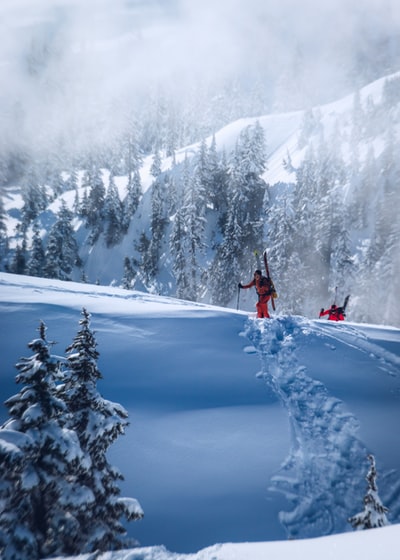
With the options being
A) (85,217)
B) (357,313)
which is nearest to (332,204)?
(357,313)

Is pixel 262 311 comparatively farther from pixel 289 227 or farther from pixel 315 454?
pixel 289 227

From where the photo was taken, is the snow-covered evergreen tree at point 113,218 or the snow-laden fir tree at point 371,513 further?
the snow-covered evergreen tree at point 113,218

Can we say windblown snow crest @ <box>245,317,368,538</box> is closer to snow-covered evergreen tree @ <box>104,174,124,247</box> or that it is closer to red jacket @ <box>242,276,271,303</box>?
red jacket @ <box>242,276,271,303</box>

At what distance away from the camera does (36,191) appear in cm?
6925

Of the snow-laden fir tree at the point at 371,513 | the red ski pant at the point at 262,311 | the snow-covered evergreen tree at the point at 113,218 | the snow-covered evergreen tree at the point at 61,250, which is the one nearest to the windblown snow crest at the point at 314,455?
the snow-laden fir tree at the point at 371,513

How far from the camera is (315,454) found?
585 centimetres

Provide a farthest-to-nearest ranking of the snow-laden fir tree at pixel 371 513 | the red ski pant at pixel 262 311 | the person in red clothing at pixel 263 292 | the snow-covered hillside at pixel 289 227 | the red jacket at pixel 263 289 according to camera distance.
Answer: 1. the snow-covered hillside at pixel 289 227
2. the red jacket at pixel 263 289
3. the person in red clothing at pixel 263 292
4. the red ski pant at pixel 262 311
5. the snow-laden fir tree at pixel 371 513

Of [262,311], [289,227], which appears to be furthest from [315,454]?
[289,227]

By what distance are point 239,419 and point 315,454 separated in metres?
1.56

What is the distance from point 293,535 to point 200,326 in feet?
17.4

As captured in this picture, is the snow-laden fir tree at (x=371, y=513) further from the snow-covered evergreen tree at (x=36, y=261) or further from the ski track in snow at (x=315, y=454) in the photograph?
the snow-covered evergreen tree at (x=36, y=261)

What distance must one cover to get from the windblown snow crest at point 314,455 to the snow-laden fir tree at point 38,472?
3399 mm

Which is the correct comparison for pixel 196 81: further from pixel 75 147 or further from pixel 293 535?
pixel 293 535

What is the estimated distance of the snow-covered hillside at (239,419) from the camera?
15.3 feet
